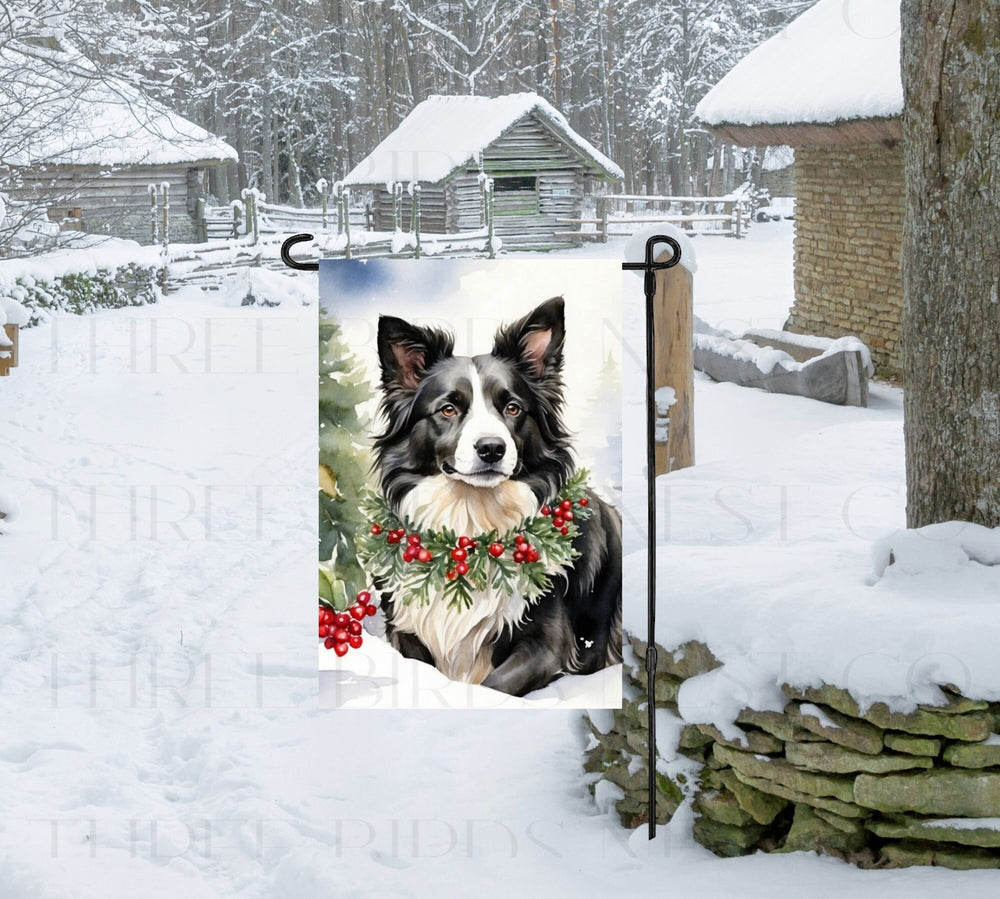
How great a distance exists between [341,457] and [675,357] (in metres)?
3.10

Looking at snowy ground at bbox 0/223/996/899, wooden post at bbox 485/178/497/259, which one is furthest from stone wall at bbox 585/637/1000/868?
wooden post at bbox 485/178/497/259

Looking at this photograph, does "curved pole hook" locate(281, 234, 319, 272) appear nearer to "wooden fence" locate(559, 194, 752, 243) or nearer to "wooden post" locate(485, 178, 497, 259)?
"wooden post" locate(485, 178, 497, 259)

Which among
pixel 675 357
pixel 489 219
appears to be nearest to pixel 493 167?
pixel 489 219

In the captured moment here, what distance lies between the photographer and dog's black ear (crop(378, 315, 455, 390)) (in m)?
3.14

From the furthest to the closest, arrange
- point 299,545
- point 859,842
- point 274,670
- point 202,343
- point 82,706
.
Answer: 1. point 202,343
2. point 299,545
3. point 274,670
4. point 82,706
5. point 859,842

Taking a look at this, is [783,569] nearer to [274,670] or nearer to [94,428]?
[274,670]

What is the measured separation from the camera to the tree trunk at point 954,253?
11.6ft

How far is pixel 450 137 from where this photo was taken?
2639cm

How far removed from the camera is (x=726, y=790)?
3.69 metres

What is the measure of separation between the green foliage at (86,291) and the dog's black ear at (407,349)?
10.7 meters

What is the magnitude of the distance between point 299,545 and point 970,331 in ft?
16.9

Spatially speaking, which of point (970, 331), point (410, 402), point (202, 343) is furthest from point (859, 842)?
point (202, 343)

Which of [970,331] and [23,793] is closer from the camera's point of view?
[970,331]

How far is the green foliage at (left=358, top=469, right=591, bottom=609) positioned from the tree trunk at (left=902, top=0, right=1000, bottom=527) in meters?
1.21
